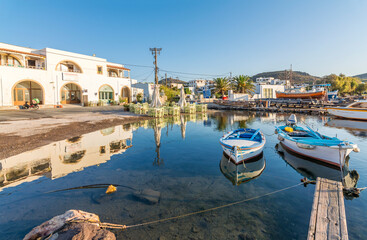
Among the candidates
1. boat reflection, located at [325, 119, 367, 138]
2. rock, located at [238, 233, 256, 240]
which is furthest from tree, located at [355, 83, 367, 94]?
rock, located at [238, 233, 256, 240]

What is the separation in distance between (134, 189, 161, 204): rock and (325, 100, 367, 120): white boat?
28906 mm

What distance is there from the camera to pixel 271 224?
5.08 m

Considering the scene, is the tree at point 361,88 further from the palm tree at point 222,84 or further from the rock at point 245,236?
the rock at point 245,236

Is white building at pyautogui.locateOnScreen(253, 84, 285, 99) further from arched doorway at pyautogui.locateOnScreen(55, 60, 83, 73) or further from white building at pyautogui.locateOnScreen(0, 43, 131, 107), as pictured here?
arched doorway at pyautogui.locateOnScreen(55, 60, 83, 73)

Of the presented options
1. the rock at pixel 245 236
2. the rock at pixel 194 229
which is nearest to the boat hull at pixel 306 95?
the rock at pixel 245 236

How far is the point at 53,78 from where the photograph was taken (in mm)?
30547

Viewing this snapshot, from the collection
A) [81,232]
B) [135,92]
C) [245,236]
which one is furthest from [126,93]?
[245,236]

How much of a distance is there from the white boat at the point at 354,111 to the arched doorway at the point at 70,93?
42485 millimetres

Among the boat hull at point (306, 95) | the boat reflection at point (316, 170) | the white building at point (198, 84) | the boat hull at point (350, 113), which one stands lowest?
the boat reflection at point (316, 170)

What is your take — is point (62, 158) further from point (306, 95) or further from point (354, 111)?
point (306, 95)

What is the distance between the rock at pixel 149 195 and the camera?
6.00 m

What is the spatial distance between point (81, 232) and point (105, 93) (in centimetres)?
3852

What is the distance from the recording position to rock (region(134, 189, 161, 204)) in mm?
5996

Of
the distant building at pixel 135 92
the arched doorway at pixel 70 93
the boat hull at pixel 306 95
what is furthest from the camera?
the distant building at pixel 135 92
